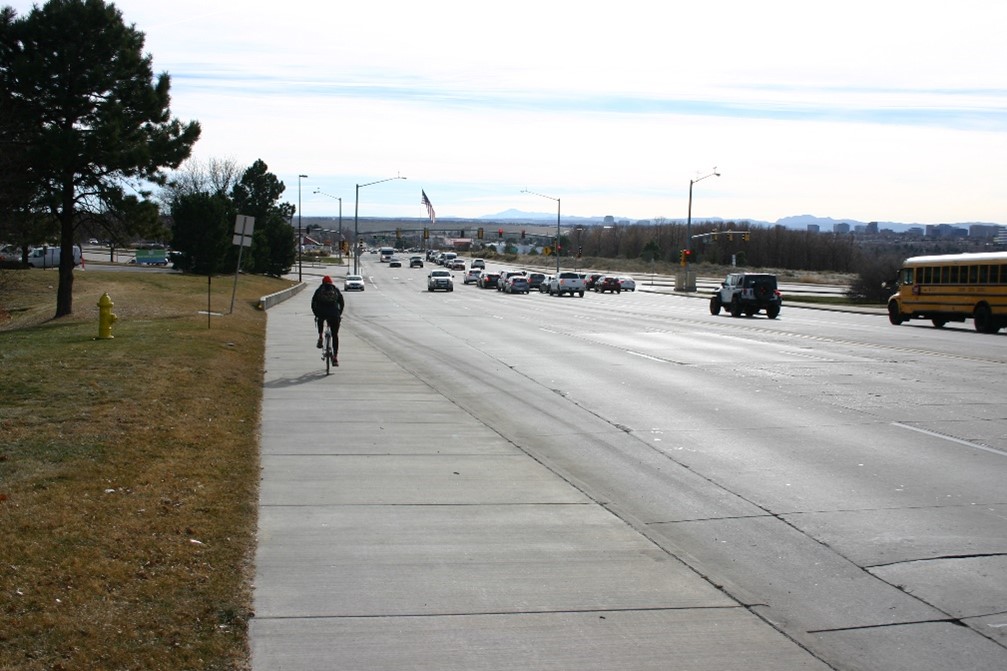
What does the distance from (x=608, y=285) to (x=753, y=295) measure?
120 feet

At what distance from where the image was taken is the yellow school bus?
3541cm

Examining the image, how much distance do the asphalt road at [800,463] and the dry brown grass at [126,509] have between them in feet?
10.1

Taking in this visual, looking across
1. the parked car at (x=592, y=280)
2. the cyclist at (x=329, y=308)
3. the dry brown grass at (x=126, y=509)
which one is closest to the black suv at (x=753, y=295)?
the cyclist at (x=329, y=308)

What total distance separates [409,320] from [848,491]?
30.2 metres

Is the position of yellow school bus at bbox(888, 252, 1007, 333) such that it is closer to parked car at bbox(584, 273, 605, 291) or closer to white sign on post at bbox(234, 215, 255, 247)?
white sign on post at bbox(234, 215, 255, 247)

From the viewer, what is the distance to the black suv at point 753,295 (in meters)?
45.1

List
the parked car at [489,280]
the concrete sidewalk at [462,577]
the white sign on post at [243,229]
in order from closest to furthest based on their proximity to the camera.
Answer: the concrete sidewalk at [462,577] → the white sign on post at [243,229] → the parked car at [489,280]

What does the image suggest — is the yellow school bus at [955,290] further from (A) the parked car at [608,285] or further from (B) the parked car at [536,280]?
(B) the parked car at [536,280]

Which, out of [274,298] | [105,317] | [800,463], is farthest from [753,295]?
[800,463]

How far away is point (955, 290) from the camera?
124ft

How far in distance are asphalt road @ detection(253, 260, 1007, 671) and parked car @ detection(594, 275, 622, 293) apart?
53.6 m

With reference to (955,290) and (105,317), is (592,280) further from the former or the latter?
(105,317)

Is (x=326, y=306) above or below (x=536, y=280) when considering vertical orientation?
above

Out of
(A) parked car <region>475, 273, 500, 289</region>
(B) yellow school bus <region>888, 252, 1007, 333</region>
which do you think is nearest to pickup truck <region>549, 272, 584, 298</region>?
(A) parked car <region>475, 273, 500, 289</region>
